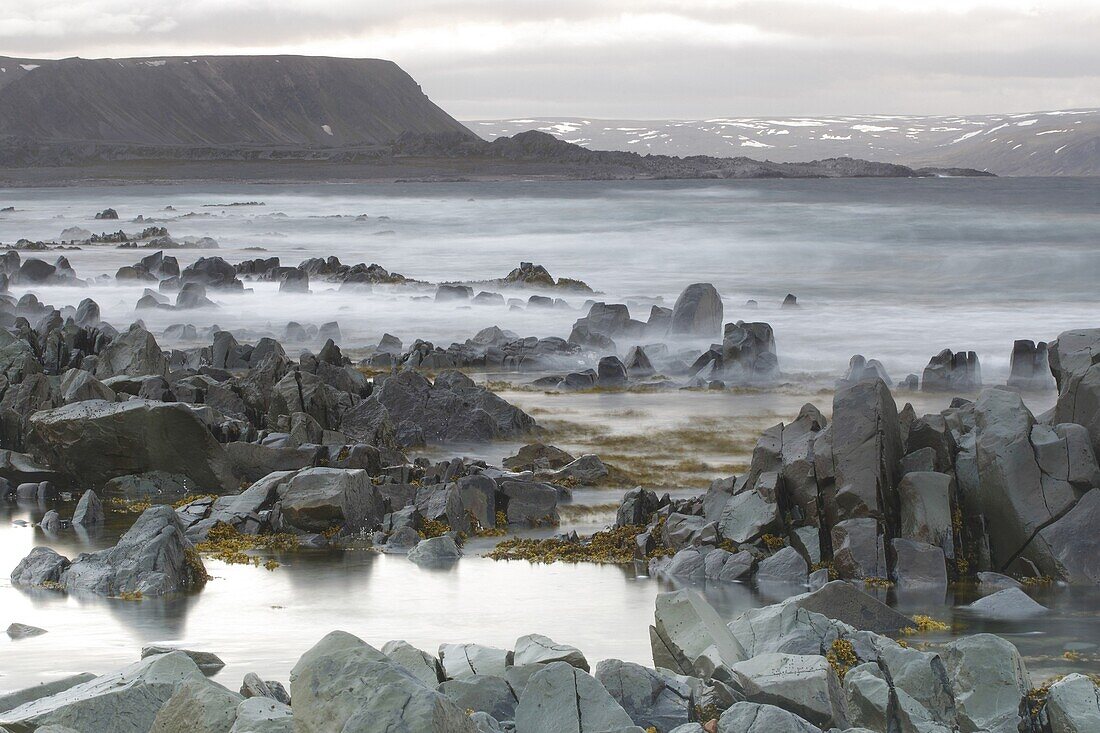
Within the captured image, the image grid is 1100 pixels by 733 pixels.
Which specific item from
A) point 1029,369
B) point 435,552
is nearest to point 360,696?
point 435,552

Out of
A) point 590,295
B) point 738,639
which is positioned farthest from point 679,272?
point 738,639

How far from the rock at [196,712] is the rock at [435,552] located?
4.79 m

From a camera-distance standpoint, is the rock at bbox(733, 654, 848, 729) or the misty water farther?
the misty water

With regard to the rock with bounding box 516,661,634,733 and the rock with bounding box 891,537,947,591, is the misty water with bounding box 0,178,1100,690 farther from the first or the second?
the rock with bounding box 516,661,634,733

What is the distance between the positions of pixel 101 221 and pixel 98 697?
80.5 metres

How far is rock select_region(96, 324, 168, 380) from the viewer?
17312 millimetres

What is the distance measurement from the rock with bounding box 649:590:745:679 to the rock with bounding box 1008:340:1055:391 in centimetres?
1562

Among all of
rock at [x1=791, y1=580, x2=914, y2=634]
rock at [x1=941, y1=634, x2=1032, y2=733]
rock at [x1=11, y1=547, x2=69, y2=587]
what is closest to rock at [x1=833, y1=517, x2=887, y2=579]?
rock at [x1=791, y1=580, x2=914, y2=634]

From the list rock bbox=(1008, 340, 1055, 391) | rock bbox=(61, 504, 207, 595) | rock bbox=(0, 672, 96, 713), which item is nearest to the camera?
rock bbox=(0, 672, 96, 713)

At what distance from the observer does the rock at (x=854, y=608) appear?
7953 millimetres

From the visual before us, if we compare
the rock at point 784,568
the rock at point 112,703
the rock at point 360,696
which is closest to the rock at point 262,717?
the rock at point 360,696

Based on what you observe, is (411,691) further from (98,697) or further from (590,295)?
(590,295)

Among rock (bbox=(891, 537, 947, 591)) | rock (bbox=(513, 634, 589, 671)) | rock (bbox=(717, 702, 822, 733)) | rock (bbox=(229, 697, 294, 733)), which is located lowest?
rock (bbox=(891, 537, 947, 591))

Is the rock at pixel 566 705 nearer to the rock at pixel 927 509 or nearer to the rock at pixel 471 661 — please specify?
the rock at pixel 471 661
